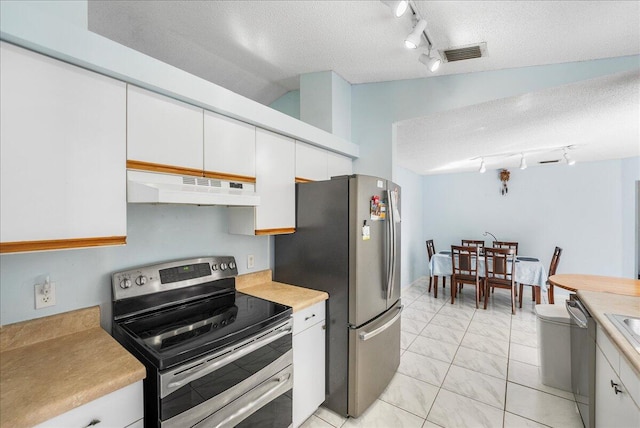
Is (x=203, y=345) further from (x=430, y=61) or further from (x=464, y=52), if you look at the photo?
(x=464, y=52)

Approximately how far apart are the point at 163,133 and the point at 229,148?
391mm

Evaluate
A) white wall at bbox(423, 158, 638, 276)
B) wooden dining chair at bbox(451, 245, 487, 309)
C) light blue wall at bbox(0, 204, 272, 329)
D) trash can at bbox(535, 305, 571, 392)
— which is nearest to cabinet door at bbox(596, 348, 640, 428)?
trash can at bbox(535, 305, 571, 392)

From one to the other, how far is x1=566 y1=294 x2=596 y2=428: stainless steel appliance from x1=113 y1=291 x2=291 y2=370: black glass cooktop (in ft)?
6.12

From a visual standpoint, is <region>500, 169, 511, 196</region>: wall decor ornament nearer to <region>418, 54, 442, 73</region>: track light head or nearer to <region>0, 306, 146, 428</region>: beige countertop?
<region>418, 54, 442, 73</region>: track light head

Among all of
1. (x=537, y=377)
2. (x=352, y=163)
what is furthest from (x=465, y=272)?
(x=352, y=163)

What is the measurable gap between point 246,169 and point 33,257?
3.74 feet

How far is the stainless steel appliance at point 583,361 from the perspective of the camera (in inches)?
66.9

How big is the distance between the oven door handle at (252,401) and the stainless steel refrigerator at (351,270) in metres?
0.49

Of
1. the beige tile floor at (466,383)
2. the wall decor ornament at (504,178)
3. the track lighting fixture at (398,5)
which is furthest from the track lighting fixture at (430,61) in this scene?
the wall decor ornament at (504,178)

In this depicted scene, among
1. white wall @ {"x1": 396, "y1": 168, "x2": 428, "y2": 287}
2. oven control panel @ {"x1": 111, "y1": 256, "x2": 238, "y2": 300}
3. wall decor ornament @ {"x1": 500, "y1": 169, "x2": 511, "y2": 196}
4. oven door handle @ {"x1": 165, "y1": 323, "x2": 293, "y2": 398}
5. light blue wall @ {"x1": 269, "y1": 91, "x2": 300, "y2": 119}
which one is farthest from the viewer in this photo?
wall decor ornament @ {"x1": 500, "y1": 169, "x2": 511, "y2": 196}

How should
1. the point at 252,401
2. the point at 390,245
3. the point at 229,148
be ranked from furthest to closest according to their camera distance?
the point at 390,245 < the point at 229,148 < the point at 252,401

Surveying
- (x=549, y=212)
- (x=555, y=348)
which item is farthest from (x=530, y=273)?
(x=555, y=348)

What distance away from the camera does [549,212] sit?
204 inches

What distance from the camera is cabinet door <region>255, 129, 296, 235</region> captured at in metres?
1.97
